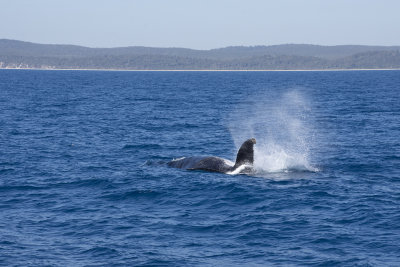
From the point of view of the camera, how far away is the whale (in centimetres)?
2645

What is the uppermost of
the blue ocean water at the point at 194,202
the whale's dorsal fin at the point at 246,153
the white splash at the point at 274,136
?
the whale's dorsal fin at the point at 246,153

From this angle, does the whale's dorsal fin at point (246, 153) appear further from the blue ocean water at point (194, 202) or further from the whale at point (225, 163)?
the blue ocean water at point (194, 202)

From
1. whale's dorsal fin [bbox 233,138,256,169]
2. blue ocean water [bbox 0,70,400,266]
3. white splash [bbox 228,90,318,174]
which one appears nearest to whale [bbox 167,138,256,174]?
whale's dorsal fin [bbox 233,138,256,169]

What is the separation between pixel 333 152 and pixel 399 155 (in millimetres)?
3861

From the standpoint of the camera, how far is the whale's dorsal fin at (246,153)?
26163 millimetres

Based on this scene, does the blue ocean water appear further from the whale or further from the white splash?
the whale

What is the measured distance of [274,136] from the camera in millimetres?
44000

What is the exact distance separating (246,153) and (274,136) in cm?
1780

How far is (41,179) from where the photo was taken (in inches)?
1057

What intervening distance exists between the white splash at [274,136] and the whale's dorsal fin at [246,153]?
3.35ft

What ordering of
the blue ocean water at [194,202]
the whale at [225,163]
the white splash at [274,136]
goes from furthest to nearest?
1. the white splash at [274,136]
2. the whale at [225,163]
3. the blue ocean water at [194,202]

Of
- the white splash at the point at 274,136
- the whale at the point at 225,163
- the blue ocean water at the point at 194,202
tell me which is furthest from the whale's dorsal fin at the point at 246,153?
the white splash at the point at 274,136

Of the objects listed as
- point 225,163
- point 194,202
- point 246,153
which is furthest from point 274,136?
point 194,202

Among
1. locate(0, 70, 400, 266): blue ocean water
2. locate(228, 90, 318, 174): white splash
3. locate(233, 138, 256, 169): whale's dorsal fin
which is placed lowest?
locate(0, 70, 400, 266): blue ocean water
